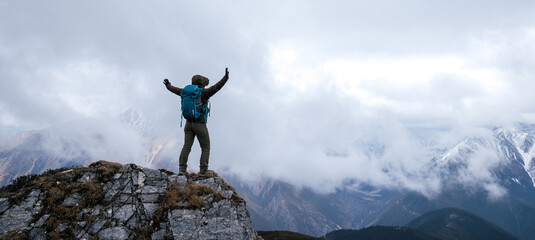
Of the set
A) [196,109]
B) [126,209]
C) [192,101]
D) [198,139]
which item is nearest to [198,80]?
[192,101]

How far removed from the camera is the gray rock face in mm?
12344

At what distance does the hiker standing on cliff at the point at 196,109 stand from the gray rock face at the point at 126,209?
1.53 meters

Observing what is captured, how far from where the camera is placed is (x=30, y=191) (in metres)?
13.6

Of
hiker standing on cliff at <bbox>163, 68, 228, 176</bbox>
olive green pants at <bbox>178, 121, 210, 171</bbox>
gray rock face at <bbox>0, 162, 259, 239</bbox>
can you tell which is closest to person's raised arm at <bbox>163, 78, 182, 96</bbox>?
hiker standing on cliff at <bbox>163, 68, 228, 176</bbox>

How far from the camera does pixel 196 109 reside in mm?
15320

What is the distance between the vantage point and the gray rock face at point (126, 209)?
12344 mm

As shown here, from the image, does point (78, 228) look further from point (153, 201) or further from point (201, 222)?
point (201, 222)

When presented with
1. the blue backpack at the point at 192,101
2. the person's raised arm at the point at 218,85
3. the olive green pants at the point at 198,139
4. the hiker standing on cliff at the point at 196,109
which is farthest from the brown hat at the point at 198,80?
the olive green pants at the point at 198,139

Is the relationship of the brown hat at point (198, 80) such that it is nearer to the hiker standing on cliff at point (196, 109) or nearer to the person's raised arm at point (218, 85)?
the hiker standing on cliff at point (196, 109)

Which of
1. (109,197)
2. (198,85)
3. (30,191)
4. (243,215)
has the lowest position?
(243,215)

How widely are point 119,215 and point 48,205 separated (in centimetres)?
299

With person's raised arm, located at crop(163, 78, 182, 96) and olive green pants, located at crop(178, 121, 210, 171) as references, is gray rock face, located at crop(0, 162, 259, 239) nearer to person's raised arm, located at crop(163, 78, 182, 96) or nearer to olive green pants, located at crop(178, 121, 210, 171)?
olive green pants, located at crop(178, 121, 210, 171)

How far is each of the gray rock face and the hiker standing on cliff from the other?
60.2 inches

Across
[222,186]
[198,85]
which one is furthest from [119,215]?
[198,85]
